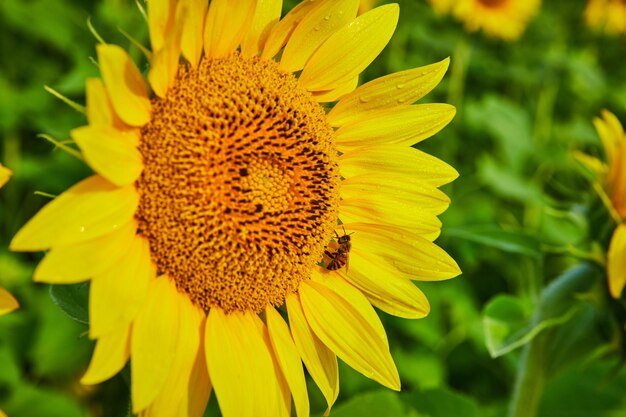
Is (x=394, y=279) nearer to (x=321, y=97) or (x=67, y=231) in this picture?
(x=321, y=97)

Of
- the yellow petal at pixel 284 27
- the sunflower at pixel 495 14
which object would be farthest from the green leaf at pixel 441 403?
the sunflower at pixel 495 14

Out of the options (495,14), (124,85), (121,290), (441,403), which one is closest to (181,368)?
(121,290)

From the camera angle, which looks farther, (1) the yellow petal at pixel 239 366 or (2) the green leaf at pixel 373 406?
(2) the green leaf at pixel 373 406

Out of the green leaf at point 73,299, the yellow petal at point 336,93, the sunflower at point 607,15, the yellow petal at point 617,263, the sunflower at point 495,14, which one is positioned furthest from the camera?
the sunflower at point 607,15

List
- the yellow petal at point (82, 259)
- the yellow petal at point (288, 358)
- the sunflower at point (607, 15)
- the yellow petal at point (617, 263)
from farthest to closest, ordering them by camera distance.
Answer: the sunflower at point (607, 15) → the yellow petal at point (617, 263) → the yellow petal at point (288, 358) → the yellow petal at point (82, 259)

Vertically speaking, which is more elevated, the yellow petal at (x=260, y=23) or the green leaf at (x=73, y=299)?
the yellow petal at (x=260, y=23)

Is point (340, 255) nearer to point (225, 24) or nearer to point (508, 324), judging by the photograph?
point (225, 24)

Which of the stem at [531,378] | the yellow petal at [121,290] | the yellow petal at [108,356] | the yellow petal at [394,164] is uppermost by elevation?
the yellow petal at [394,164]

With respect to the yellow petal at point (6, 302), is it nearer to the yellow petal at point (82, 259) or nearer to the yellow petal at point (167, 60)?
the yellow petal at point (82, 259)
